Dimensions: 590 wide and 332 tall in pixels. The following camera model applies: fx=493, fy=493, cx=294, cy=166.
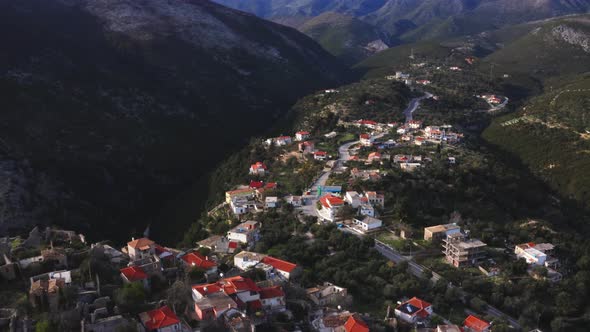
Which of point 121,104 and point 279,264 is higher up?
point 121,104

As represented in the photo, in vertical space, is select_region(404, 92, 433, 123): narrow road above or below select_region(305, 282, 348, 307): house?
below

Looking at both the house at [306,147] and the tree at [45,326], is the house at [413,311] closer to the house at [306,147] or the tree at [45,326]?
the tree at [45,326]

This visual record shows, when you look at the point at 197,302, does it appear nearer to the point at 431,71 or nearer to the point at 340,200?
the point at 340,200

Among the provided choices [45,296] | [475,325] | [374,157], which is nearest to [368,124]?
[374,157]

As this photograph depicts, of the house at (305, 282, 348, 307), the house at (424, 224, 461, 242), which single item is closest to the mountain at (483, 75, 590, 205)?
the house at (424, 224, 461, 242)

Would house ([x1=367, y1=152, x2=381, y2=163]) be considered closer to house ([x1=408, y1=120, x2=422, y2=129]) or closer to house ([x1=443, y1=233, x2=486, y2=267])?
house ([x1=408, y1=120, x2=422, y2=129])

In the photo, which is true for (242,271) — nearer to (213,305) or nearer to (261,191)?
(213,305)

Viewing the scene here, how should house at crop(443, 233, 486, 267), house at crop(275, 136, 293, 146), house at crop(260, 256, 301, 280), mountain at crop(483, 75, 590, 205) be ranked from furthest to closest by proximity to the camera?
house at crop(275, 136, 293, 146) → mountain at crop(483, 75, 590, 205) → house at crop(443, 233, 486, 267) → house at crop(260, 256, 301, 280)

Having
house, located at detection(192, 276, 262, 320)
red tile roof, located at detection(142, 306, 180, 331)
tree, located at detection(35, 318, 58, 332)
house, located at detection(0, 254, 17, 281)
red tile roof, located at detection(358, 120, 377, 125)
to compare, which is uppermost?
tree, located at detection(35, 318, 58, 332)
